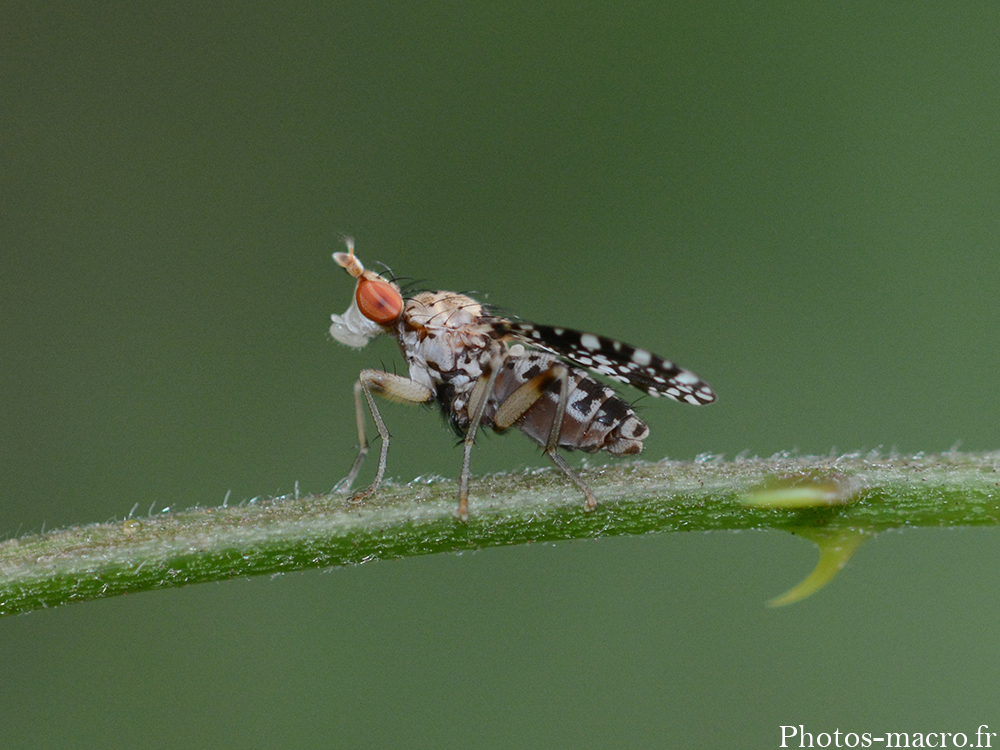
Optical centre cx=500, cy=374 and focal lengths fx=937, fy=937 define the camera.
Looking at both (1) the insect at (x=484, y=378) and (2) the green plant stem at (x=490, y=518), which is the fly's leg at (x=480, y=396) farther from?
(2) the green plant stem at (x=490, y=518)

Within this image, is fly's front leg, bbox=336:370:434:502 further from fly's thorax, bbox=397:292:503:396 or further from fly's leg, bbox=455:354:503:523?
fly's leg, bbox=455:354:503:523

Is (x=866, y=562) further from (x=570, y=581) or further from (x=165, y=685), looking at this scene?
(x=165, y=685)

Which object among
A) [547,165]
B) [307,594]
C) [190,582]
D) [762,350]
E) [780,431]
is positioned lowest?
[190,582]

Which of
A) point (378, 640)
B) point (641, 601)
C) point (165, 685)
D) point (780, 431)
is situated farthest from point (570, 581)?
point (165, 685)

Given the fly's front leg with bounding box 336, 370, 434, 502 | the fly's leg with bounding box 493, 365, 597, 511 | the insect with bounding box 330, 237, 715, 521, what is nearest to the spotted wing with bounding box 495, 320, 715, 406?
the insect with bounding box 330, 237, 715, 521

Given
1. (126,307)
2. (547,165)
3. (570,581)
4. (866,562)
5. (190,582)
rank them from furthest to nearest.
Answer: (547,165)
(126,307)
(570,581)
(866,562)
(190,582)

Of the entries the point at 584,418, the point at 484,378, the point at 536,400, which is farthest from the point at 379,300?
the point at 584,418

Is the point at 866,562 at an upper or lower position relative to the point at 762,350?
lower
